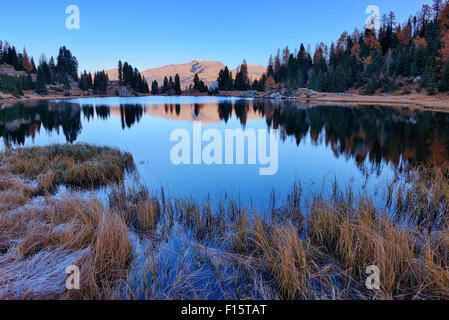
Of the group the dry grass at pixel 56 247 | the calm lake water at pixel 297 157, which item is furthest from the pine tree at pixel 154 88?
the dry grass at pixel 56 247

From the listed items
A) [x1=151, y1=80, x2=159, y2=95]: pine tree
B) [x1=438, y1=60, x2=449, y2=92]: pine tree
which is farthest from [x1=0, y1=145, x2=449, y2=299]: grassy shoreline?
[x1=151, y1=80, x2=159, y2=95]: pine tree

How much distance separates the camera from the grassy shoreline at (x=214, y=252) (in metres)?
3.94

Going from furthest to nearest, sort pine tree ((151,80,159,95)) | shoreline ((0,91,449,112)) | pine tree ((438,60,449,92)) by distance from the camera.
A: pine tree ((151,80,159,95))
pine tree ((438,60,449,92))
shoreline ((0,91,449,112))

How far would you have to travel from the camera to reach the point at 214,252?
5.14 metres

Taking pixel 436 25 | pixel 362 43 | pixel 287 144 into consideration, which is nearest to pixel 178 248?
pixel 287 144

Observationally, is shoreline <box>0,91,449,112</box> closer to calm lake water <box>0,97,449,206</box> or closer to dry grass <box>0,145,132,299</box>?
calm lake water <box>0,97,449,206</box>

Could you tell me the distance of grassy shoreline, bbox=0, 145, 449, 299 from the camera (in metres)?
3.94

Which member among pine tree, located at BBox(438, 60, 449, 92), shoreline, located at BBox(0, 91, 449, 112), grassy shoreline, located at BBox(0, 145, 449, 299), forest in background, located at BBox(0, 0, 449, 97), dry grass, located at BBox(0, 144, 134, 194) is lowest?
grassy shoreline, located at BBox(0, 145, 449, 299)

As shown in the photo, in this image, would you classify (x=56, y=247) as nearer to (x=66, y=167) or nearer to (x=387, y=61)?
(x=66, y=167)

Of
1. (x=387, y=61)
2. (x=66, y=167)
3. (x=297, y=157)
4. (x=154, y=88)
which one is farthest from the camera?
(x=154, y=88)

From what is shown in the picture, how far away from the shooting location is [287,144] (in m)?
19.3

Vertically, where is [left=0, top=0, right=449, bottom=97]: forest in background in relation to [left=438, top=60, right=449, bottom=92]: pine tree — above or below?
above

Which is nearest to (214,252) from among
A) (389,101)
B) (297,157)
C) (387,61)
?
(297,157)
